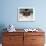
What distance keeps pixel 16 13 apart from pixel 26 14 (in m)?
0.34

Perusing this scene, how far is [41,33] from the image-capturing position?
3828 millimetres

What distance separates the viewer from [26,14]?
170 inches

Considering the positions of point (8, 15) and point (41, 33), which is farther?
point (8, 15)

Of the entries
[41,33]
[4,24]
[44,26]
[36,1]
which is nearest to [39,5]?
[36,1]

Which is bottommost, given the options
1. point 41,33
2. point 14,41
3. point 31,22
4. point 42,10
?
point 14,41

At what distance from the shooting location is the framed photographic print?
430 centimetres

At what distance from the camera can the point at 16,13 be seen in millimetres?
4328

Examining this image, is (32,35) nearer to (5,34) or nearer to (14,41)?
(14,41)

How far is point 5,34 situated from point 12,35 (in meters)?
0.21

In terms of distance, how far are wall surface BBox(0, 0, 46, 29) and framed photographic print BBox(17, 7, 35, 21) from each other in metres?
0.11

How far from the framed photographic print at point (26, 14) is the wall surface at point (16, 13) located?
107 mm

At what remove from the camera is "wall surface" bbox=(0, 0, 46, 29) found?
431cm

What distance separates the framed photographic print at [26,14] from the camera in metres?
4.30

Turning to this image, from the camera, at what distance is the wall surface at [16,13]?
14.1 feet
